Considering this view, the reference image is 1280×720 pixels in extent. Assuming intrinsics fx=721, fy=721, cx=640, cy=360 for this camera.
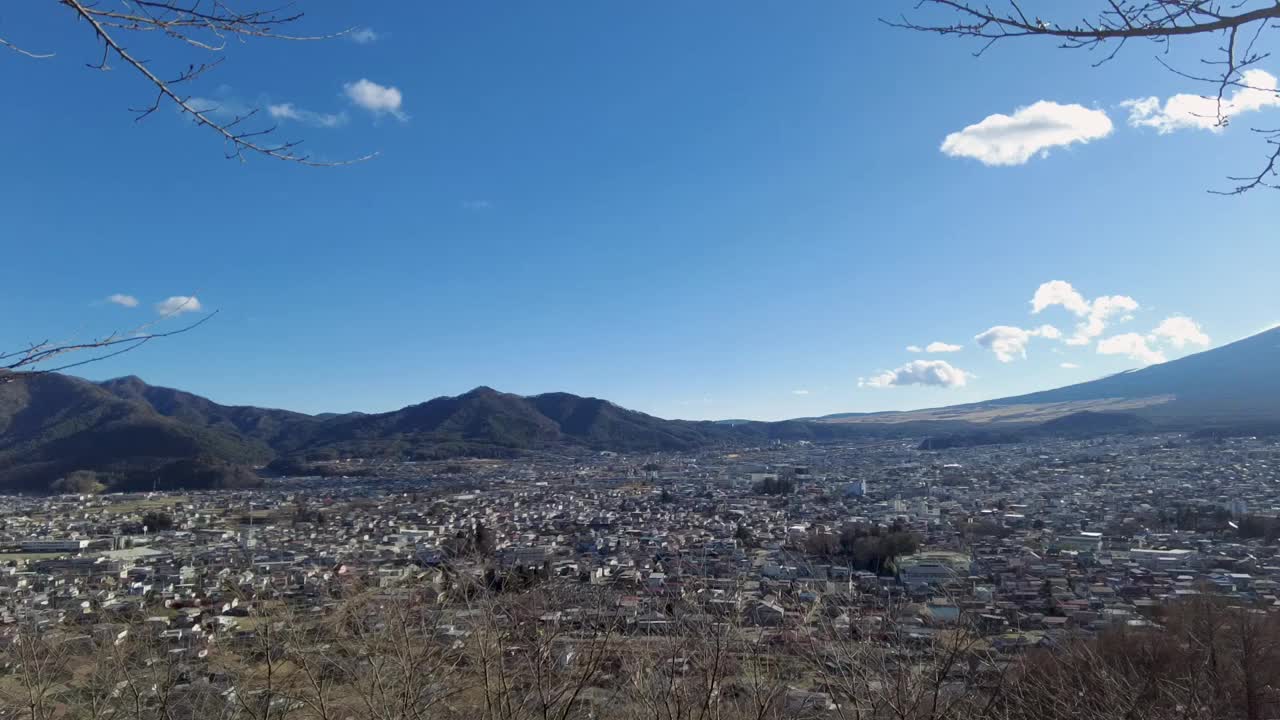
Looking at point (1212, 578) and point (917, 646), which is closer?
point (917, 646)

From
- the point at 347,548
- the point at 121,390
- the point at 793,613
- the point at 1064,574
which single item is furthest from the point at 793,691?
the point at 121,390

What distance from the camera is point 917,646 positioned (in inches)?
94.2

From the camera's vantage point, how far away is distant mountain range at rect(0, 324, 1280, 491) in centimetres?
3759

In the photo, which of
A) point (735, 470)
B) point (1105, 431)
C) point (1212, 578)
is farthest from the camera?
point (1105, 431)

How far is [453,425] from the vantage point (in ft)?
185

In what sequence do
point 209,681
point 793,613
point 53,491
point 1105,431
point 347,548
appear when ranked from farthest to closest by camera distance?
point 1105,431 < point 53,491 < point 347,548 < point 209,681 < point 793,613

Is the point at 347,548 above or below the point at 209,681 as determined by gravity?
below

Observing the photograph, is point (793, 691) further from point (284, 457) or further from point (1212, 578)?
point (284, 457)

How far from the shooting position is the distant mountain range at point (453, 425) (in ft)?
123

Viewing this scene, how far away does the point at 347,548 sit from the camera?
42.5 feet

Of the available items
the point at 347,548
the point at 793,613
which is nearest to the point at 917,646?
the point at 793,613

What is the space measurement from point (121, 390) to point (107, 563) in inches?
2329

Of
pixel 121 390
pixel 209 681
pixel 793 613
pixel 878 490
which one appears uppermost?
pixel 121 390

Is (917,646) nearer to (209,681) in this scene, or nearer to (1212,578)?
(209,681)
